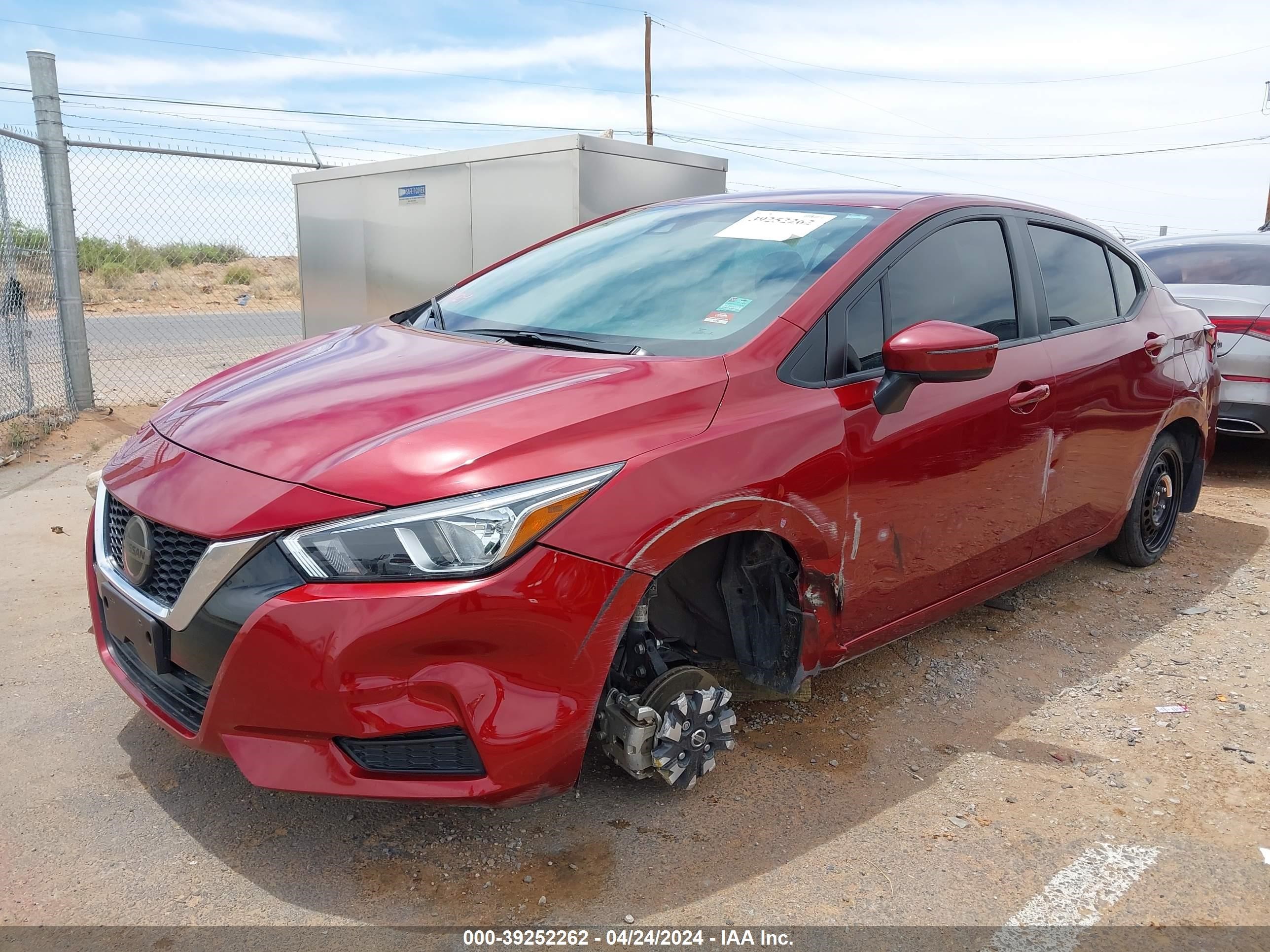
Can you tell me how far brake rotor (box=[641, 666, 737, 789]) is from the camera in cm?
244

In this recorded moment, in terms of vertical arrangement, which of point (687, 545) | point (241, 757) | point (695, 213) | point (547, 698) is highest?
point (695, 213)

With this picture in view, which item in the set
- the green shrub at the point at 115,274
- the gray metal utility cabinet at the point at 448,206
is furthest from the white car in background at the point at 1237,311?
the green shrub at the point at 115,274

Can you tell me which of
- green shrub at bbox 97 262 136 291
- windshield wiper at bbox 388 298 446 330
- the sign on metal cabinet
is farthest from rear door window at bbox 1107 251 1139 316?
green shrub at bbox 97 262 136 291

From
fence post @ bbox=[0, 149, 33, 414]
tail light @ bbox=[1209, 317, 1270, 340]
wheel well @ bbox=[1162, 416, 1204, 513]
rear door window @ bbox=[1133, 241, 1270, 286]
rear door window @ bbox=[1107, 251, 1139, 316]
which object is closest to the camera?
rear door window @ bbox=[1107, 251, 1139, 316]

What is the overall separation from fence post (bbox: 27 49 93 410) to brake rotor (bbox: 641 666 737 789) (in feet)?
21.3

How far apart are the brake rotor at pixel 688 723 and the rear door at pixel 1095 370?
5.22 feet

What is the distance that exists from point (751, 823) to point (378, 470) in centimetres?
132

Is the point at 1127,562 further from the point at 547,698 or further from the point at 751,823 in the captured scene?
the point at 547,698

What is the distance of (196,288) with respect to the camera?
2689 cm

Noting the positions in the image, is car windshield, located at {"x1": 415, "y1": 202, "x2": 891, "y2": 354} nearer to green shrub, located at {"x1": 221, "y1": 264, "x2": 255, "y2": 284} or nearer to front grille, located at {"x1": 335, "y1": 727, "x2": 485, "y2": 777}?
front grille, located at {"x1": 335, "y1": 727, "x2": 485, "y2": 777}

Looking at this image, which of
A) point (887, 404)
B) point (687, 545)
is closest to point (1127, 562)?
point (887, 404)

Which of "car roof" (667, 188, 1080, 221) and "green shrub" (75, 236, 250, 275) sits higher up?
"car roof" (667, 188, 1080, 221)

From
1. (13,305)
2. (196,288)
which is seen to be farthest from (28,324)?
(196,288)

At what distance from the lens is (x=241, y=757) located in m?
2.10
